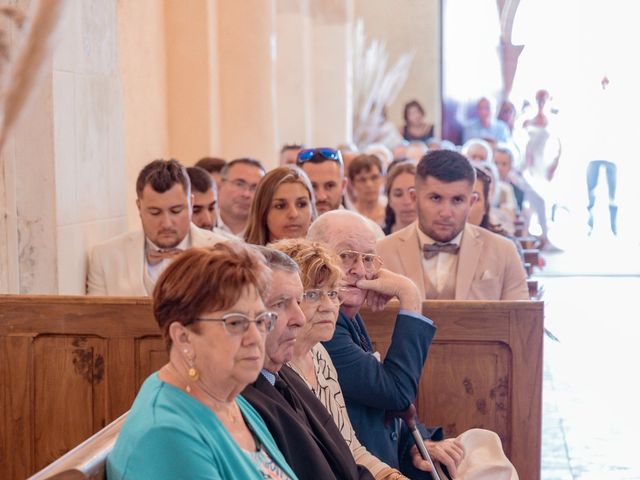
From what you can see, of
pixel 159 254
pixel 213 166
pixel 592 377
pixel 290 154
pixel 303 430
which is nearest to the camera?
pixel 303 430

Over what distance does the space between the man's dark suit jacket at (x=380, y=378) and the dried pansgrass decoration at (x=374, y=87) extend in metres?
18.3

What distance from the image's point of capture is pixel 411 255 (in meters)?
5.46

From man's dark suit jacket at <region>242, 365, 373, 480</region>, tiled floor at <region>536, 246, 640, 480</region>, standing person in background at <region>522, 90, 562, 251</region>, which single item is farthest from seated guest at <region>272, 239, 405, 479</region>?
standing person in background at <region>522, 90, 562, 251</region>

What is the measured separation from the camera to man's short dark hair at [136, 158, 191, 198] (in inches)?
213

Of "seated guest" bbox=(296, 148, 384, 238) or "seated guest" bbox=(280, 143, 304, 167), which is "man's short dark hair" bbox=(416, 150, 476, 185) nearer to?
"seated guest" bbox=(296, 148, 384, 238)

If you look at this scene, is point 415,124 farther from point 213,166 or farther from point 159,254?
point 159,254

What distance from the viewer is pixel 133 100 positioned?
798 centimetres

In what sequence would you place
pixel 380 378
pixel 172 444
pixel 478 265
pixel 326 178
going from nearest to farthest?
pixel 172 444
pixel 380 378
pixel 478 265
pixel 326 178

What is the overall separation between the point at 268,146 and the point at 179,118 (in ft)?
4.34

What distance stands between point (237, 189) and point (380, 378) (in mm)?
3925

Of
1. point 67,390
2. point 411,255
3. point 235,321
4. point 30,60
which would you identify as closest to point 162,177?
point 411,255

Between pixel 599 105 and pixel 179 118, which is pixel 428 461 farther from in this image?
pixel 599 105

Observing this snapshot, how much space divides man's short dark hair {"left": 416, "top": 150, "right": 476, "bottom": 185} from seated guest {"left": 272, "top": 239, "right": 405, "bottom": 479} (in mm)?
2202

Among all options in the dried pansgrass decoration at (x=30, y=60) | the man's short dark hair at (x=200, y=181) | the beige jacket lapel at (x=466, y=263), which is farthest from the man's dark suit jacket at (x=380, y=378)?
the man's short dark hair at (x=200, y=181)
